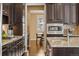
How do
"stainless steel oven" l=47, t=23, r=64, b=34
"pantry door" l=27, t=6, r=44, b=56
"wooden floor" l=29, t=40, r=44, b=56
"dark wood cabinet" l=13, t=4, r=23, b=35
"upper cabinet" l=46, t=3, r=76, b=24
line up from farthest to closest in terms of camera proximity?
"stainless steel oven" l=47, t=23, r=64, b=34, "upper cabinet" l=46, t=3, r=76, b=24, "dark wood cabinet" l=13, t=4, r=23, b=35, "pantry door" l=27, t=6, r=44, b=56, "wooden floor" l=29, t=40, r=44, b=56

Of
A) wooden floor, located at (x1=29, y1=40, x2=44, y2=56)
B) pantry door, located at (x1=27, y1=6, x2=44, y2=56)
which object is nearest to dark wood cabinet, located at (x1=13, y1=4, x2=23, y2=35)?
pantry door, located at (x1=27, y1=6, x2=44, y2=56)

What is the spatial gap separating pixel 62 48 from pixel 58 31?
2.29m

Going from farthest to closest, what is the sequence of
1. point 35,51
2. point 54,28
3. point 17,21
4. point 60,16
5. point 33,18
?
point 54,28
point 60,16
point 33,18
point 17,21
point 35,51

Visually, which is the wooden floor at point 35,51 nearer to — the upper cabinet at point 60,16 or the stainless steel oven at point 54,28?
the stainless steel oven at point 54,28

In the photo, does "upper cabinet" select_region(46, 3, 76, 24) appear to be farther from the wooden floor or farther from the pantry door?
the wooden floor

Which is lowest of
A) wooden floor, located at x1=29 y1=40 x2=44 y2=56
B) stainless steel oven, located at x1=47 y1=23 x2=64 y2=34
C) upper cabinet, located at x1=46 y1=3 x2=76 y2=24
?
wooden floor, located at x1=29 y1=40 x2=44 y2=56

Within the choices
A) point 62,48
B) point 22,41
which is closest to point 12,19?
point 22,41

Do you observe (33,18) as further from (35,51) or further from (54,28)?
(35,51)

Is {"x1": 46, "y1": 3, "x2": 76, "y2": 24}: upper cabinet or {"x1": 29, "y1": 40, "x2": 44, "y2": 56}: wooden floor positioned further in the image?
{"x1": 46, "y1": 3, "x2": 76, "y2": 24}: upper cabinet

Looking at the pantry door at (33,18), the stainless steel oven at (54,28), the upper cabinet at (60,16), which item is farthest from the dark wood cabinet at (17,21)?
the stainless steel oven at (54,28)

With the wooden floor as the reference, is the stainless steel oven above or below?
above

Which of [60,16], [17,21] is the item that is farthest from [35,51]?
[60,16]

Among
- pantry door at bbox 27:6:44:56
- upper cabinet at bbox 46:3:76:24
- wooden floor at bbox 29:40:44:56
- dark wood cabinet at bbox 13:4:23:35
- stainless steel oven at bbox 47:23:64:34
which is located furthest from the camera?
stainless steel oven at bbox 47:23:64:34

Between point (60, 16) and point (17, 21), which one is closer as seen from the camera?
point (17, 21)
